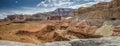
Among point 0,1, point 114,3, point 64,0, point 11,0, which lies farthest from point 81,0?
point 0,1

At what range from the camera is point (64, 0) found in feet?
64.3

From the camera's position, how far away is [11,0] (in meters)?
11.5

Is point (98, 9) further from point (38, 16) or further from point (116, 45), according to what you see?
point (116, 45)

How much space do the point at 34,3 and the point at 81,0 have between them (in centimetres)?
780

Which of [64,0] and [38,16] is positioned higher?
[64,0]

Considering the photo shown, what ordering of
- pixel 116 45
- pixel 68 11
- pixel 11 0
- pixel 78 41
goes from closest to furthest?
pixel 116 45 < pixel 78 41 < pixel 11 0 < pixel 68 11

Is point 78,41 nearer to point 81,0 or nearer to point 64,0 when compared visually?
point 64,0

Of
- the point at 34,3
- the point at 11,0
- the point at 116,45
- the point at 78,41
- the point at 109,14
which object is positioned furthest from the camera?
the point at 109,14

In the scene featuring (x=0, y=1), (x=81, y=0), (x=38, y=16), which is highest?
(x=0, y=1)

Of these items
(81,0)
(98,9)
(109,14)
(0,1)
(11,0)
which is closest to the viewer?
(0,1)

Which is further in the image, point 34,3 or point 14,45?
point 34,3

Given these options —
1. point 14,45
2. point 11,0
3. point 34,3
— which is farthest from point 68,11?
point 14,45

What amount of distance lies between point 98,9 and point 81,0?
3051mm

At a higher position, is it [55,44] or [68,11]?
[55,44]
